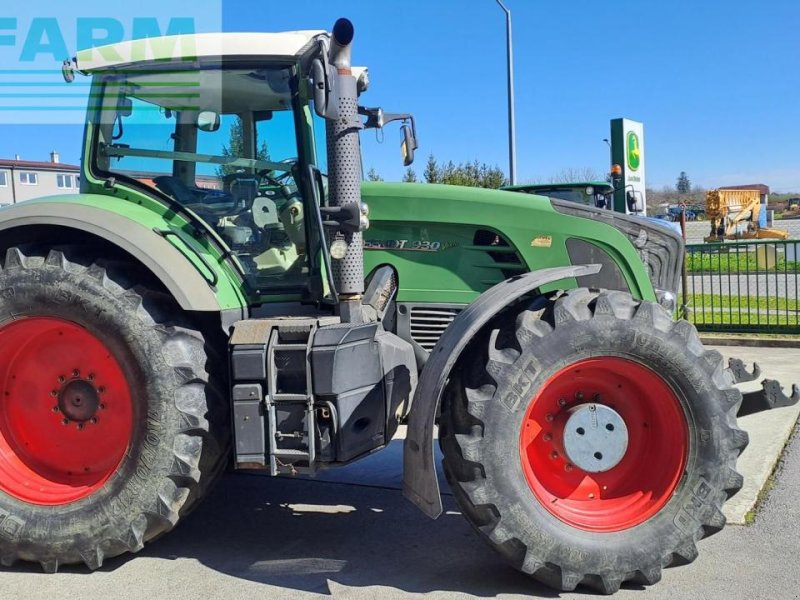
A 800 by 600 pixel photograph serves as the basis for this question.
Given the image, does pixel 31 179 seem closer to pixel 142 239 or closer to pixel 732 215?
pixel 732 215

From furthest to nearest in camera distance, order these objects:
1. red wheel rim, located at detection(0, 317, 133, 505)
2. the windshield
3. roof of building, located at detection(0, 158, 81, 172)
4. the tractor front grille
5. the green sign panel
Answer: roof of building, located at detection(0, 158, 81, 172)
the green sign panel
the tractor front grille
the windshield
red wheel rim, located at detection(0, 317, 133, 505)

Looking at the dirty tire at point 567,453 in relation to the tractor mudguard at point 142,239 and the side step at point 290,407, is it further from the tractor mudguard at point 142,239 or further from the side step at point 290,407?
the tractor mudguard at point 142,239

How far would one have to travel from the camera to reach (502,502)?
10.7ft

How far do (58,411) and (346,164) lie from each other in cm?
199

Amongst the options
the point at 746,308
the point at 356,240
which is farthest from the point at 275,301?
the point at 746,308

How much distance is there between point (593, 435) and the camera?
11.4ft

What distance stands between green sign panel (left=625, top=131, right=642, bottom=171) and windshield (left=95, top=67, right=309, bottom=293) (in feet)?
49.0

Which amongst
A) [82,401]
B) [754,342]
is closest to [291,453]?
[82,401]

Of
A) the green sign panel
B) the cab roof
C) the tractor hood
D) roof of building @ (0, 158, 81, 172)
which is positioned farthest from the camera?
roof of building @ (0, 158, 81, 172)

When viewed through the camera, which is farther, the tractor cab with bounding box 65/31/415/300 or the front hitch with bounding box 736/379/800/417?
the tractor cab with bounding box 65/31/415/300

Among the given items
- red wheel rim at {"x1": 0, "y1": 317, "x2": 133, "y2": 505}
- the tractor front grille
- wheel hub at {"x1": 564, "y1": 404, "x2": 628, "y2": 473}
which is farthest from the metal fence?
red wheel rim at {"x1": 0, "y1": 317, "x2": 133, "y2": 505}

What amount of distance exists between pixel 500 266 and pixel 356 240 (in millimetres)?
906

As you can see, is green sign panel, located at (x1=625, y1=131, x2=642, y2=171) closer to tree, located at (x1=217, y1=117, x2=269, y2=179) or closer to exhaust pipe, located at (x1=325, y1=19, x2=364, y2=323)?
tree, located at (x1=217, y1=117, x2=269, y2=179)

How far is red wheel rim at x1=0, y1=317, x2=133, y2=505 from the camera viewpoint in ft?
12.3
